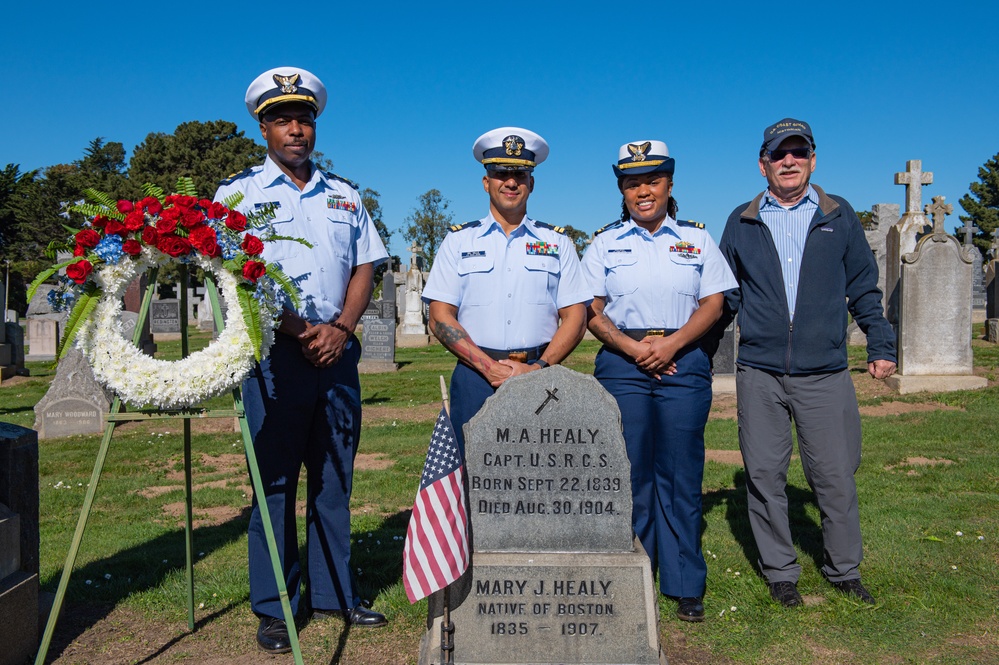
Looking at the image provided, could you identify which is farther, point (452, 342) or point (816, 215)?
point (816, 215)

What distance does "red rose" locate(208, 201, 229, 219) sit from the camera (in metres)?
3.34

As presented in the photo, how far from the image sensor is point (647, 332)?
4.26m

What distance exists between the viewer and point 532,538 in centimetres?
353

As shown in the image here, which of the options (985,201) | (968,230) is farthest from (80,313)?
(985,201)

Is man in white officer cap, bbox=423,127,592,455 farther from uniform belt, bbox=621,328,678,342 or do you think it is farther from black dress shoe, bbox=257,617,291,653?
black dress shoe, bbox=257,617,291,653

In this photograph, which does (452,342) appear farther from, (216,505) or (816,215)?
(216,505)

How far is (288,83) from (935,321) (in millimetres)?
10297

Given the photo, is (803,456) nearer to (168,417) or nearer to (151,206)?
(168,417)

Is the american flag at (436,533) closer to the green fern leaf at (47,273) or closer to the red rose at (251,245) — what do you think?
the red rose at (251,245)

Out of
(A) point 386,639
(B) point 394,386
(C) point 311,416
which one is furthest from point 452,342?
(B) point 394,386

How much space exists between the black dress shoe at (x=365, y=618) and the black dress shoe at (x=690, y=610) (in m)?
1.50

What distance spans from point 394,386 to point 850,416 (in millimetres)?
10853

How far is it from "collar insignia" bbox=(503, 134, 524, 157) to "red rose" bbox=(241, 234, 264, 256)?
1.31 metres

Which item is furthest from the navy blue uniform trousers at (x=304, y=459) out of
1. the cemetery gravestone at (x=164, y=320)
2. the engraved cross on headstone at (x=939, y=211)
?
the cemetery gravestone at (x=164, y=320)
